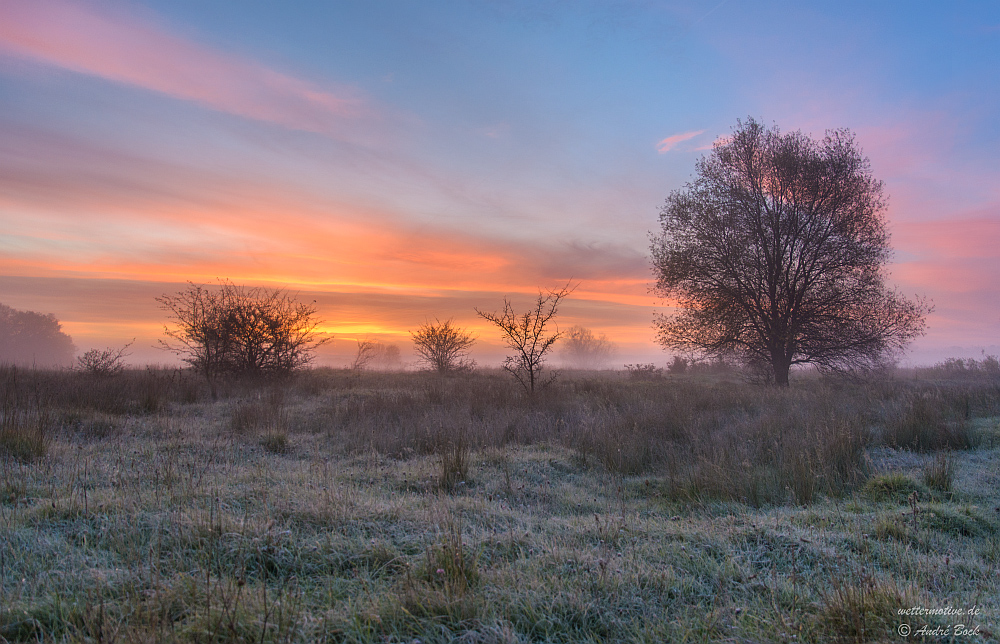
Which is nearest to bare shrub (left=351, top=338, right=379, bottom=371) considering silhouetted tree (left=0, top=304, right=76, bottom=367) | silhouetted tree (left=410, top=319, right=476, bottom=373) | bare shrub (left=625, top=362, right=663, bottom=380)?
silhouetted tree (left=410, top=319, right=476, bottom=373)

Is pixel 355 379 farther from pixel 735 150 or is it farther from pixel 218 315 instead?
pixel 735 150

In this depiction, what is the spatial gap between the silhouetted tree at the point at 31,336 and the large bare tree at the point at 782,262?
250 feet

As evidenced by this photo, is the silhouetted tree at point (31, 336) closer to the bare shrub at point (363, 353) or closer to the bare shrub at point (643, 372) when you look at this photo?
the bare shrub at point (363, 353)

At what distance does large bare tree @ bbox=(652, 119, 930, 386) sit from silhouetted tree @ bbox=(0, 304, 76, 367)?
76091mm

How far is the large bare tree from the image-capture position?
1523cm

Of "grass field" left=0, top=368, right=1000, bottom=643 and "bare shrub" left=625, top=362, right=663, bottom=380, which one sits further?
"bare shrub" left=625, top=362, right=663, bottom=380

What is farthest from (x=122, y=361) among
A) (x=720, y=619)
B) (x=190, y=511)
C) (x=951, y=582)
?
(x=951, y=582)

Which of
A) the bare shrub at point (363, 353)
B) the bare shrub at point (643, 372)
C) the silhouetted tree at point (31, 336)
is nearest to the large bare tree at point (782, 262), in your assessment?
the bare shrub at point (643, 372)

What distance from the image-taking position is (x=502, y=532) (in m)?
3.93

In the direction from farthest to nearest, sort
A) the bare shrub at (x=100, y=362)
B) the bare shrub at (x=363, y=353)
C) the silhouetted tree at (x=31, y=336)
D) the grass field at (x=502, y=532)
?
the silhouetted tree at (x=31, y=336) < the bare shrub at (x=363, y=353) < the bare shrub at (x=100, y=362) < the grass field at (x=502, y=532)

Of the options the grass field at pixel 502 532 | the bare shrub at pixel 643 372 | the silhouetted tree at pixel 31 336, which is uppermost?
the silhouetted tree at pixel 31 336

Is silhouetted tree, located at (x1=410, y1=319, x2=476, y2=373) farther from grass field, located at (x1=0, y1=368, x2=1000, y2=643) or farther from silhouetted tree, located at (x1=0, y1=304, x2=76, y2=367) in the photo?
silhouetted tree, located at (x1=0, y1=304, x2=76, y2=367)

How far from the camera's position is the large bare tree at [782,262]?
15.2 m

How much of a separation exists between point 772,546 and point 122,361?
18.4 metres
